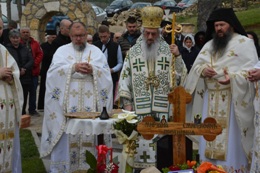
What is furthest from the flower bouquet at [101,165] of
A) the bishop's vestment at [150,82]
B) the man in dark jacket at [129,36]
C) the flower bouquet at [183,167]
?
the man in dark jacket at [129,36]

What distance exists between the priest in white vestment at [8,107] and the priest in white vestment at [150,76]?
130cm

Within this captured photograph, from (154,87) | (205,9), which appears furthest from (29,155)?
(205,9)

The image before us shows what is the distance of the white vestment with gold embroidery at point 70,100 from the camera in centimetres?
880

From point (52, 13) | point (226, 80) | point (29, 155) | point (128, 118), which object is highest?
point (52, 13)

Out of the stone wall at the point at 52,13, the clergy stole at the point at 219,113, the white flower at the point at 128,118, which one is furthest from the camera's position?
the stone wall at the point at 52,13

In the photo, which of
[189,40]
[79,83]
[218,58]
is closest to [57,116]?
[79,83]

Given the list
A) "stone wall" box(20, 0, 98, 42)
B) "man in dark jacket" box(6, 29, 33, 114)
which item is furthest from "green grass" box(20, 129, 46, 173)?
"stone wall" box(20, 0, 98, 42)

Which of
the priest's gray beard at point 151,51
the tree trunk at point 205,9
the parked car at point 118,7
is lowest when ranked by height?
the priest's gray beard at point 151,51

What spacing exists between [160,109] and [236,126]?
3.18 ft

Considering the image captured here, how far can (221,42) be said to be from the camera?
808cm

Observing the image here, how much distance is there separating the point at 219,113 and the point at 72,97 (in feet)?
6.61

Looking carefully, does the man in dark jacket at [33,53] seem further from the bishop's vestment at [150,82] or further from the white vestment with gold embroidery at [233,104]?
the white vestment with gold embroidery at [233,104]

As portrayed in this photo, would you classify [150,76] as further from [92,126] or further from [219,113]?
[92,126]

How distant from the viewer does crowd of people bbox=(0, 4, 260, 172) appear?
7930 mm
